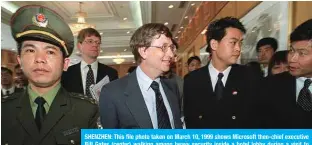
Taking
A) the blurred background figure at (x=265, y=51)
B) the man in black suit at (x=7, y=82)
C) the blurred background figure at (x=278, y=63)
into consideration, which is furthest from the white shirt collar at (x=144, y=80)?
the man in black suit at (x=7, y=82)

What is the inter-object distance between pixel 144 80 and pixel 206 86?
0.92ft

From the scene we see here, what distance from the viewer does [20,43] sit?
532 mm

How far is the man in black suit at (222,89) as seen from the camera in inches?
34.3

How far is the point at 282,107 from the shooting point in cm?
80

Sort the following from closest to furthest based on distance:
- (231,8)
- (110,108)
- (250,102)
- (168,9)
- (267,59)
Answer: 1. (110,108)
2. (250,102)
3. (267,59)
4. (231,8)
5. (168,9)

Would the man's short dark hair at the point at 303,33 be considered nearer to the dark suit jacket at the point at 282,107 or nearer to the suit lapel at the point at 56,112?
the dark suit jacket at the point at 282,107

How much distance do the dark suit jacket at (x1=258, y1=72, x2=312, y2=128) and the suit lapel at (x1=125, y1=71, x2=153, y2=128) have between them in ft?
1.27

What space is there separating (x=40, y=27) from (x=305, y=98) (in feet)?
2.33

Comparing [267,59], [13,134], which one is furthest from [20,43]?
[267,59]

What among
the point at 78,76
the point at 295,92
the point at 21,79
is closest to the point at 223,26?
the point at 295,92

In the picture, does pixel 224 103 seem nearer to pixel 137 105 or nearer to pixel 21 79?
pixel 137 105

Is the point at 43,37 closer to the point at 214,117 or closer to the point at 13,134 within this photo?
the point at 13,134

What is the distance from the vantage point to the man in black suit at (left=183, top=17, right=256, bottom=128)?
2.86ft

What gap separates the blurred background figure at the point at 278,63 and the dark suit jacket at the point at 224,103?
287 millimetres
